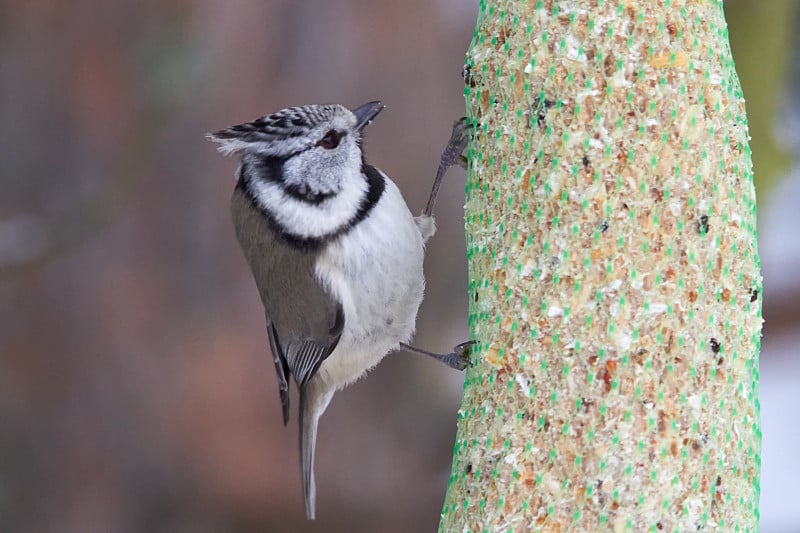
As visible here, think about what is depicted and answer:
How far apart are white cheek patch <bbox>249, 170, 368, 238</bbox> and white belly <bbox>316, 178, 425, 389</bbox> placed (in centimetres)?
5

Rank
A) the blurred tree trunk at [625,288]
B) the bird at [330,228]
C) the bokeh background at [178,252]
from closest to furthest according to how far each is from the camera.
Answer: the blurred tree trunk at [625,288]
the bird at [330,228]
the bokeh background at [178,252]

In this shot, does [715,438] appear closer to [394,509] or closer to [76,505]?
[394,509]

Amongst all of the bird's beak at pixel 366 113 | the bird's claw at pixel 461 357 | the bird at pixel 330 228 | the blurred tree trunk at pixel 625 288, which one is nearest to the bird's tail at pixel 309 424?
the bird at pixel 330 228

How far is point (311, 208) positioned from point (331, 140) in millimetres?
180

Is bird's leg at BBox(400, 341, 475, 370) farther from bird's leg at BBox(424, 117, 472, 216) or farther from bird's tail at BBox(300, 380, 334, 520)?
bird's tail at BBox(300, 380, 334, 520)

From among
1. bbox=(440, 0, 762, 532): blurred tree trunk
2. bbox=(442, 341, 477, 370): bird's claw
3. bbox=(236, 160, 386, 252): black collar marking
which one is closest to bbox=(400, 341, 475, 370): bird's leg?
bbox=(442, 341, 477, 370): bird's claw

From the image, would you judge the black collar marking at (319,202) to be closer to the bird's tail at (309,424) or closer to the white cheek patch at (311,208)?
the white cheek patch at (311,208)

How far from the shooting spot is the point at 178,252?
159 inches

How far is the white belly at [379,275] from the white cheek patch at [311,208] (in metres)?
0.05

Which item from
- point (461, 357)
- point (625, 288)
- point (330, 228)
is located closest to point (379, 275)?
point (330, 228)

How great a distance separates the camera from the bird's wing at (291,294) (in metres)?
2.91

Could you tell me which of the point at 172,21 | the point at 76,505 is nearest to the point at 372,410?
the point at 76,505

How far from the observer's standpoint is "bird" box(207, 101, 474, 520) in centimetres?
273

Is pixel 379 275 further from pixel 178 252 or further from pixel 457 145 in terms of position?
pixel 178 252
